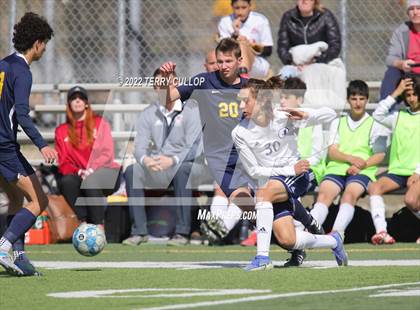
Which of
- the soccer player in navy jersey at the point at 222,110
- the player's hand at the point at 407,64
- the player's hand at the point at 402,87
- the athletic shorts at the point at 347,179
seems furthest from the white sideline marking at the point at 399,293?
the player's hand at the point at 407,64

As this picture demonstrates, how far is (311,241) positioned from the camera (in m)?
8.81

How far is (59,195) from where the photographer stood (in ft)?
43.6

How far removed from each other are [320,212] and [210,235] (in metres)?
1.29

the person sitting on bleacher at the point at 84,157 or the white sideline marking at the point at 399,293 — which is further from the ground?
the person sitting on bleacher at the point at 84,157

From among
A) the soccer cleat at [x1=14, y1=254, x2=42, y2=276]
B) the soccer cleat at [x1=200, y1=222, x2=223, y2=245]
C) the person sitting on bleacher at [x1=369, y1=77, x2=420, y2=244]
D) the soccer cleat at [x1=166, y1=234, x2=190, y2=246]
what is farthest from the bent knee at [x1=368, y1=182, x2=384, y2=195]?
the soccer cleat at [x1=14, y1=254, x2=42, y2=276]

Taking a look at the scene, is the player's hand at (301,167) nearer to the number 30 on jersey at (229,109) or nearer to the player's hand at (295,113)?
the player's hand at (295,113)

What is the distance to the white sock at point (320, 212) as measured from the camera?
1216 centimetres

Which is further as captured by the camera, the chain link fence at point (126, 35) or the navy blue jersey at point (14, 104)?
the chain link fence at point (126, 35)

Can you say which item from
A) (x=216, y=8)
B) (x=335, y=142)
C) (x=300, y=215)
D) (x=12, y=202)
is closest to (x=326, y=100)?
(x=335, y=142)

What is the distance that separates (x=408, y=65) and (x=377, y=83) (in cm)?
154

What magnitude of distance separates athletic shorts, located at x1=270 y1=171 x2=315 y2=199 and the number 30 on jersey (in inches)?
53.8

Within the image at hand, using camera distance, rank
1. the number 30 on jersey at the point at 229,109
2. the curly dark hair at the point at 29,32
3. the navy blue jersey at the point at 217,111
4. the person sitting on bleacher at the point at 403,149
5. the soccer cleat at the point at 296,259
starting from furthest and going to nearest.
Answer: the person sitting on bleacher at the point at 403,149, the number 30 on jersey at the point at 229,109, the navy blue jersey at the point at 217,111, the soccer cleat at the point at 296,259, the curly dark hair at the point at 29,32

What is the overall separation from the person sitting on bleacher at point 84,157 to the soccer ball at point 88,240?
3.83 metres

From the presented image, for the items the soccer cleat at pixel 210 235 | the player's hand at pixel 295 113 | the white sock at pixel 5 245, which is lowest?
the soccer cleat at pixel 210 235
